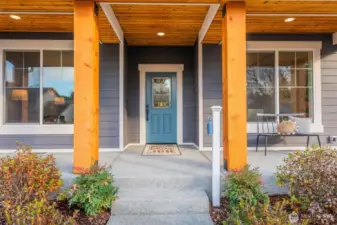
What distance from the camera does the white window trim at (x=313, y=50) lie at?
5418 millimetres

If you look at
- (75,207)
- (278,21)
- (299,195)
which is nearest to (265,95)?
(278,21)

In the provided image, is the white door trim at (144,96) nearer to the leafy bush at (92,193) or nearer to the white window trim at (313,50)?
the white window trim at (313,50)

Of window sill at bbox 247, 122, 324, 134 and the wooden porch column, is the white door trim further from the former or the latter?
the wooden porch column

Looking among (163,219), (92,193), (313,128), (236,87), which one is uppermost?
(236,87)

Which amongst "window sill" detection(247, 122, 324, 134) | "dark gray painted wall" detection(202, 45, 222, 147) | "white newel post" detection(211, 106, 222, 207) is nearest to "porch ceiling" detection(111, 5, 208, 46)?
"dark gray painted wall" detection(202, 45, 222, 147)

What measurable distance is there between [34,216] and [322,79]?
5.84 meters

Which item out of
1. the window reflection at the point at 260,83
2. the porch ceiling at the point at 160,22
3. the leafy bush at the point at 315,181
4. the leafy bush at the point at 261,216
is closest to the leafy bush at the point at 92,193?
the leafy bush at the point at 261,216

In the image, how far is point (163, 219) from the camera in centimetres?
276

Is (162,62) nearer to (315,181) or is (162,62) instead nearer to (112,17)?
(112,17)

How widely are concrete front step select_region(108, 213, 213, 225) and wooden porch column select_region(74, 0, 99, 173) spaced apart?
2.88ft

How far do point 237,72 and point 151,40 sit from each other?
2.97 m

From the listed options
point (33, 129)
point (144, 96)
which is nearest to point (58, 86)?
point (33, 129)

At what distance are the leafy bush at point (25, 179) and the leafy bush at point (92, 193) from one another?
22 cm

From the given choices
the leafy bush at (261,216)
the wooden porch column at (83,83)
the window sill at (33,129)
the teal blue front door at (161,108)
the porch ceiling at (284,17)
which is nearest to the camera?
the leafy bush at (261,216)
